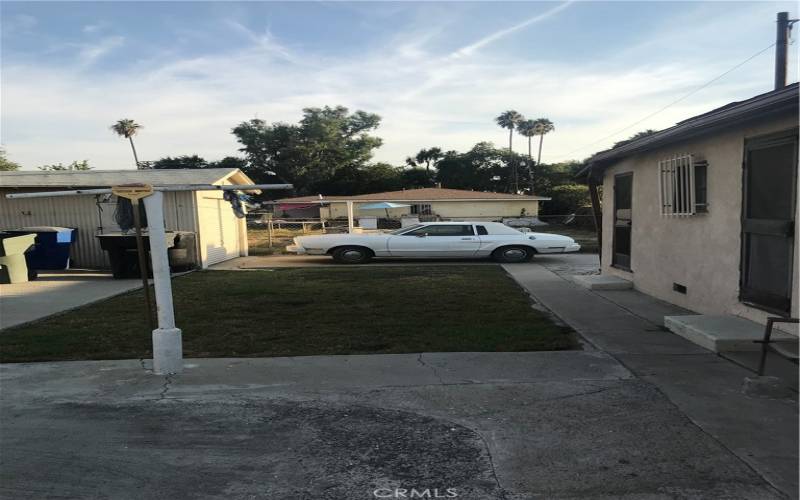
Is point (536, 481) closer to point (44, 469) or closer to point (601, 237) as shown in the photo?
point (44, 469)

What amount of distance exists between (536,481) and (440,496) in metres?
0.55

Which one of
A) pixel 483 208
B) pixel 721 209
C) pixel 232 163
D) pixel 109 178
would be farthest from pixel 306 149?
pixel 721 209

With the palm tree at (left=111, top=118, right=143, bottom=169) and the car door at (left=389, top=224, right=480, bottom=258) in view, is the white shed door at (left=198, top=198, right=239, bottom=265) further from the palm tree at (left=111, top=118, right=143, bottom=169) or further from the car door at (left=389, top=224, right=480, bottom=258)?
the palm tree at (left=111, top=118, right=143, bottom=169)

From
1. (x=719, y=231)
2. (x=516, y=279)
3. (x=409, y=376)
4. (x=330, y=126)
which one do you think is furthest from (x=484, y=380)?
(x=330, y=126)

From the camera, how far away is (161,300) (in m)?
4.91

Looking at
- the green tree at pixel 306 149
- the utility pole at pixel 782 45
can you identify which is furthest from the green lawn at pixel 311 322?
the green tree at pixel 306 149

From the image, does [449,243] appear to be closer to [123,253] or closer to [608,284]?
[608,284]

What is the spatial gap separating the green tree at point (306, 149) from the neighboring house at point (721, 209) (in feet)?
148

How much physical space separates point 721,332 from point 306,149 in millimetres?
48897

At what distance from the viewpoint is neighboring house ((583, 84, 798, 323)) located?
208 inches

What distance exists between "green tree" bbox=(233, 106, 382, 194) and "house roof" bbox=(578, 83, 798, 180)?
4563cm

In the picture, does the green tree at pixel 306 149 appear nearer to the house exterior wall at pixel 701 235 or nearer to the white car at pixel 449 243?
the white car at pixel 449 243

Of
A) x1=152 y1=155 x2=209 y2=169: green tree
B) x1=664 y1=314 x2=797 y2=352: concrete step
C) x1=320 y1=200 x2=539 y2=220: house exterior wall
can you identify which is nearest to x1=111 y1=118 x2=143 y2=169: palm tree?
x1=152 y1=155 x2=209 y2=169: green tree

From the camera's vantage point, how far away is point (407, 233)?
14602mm
